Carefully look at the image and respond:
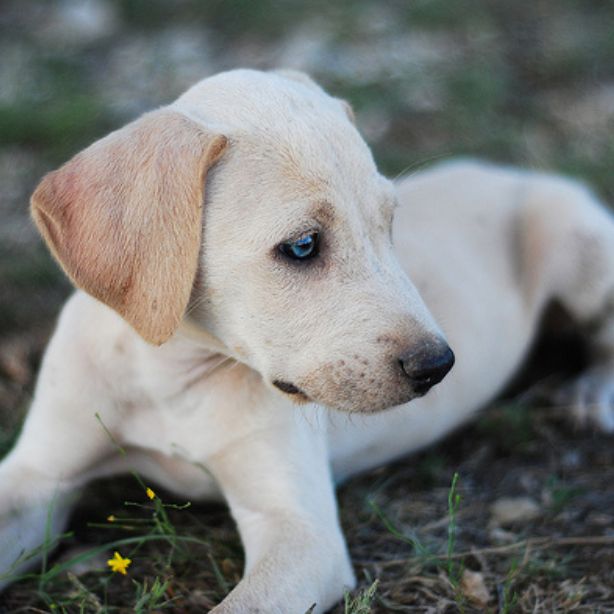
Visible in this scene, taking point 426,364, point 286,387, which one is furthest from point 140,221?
point 426,364

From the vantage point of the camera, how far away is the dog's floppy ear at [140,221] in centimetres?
304

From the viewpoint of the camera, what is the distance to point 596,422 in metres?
4.76

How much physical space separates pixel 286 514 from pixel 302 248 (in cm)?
92

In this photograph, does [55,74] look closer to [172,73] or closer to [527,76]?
[172,73]

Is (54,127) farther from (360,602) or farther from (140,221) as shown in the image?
(360,602)

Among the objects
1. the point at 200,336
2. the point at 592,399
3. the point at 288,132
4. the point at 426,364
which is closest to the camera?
the point at 426,364

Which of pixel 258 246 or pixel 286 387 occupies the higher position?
pixel 258 246

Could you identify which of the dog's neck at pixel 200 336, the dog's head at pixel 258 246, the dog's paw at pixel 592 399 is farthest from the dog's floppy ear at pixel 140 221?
the dog's paw at pixel 592 399

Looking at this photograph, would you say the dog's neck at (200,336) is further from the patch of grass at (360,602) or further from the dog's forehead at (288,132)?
the patch of grass at (360,602)

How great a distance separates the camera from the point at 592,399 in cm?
488

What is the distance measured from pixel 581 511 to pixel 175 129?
7.02ft

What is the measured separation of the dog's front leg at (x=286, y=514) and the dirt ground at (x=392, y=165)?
148 mm

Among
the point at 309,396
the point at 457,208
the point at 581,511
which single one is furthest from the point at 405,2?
the point at 309,396

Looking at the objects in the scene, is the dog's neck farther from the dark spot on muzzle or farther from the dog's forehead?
the dog's forehead
